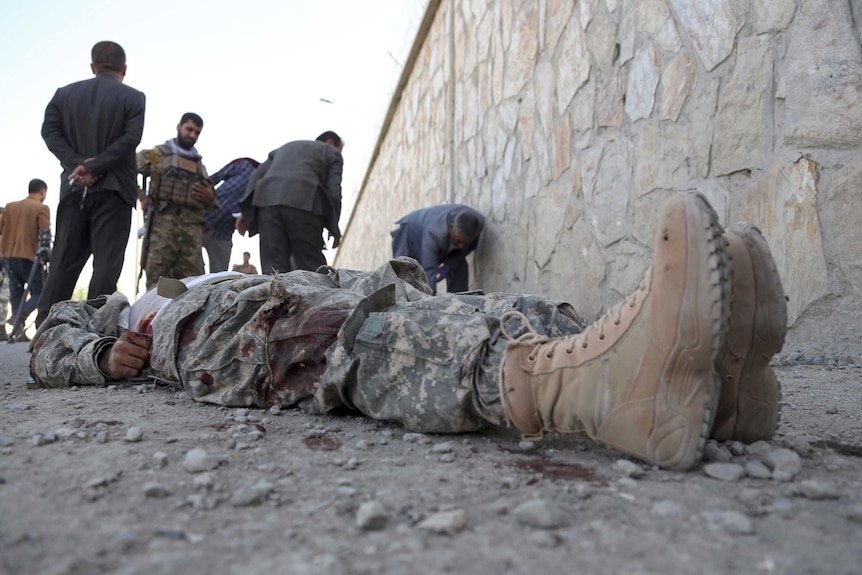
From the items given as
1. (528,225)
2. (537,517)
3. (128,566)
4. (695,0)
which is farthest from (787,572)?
(528,225)

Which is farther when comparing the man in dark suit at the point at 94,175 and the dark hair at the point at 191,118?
the dark hair at the point at 191,118

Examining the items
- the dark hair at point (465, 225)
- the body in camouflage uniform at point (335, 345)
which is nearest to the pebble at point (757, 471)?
the body in camouflage uniform at point (335, 345)

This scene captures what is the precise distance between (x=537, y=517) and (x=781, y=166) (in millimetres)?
1610

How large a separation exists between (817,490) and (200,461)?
0.86m

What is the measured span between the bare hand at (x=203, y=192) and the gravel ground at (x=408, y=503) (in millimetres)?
3090

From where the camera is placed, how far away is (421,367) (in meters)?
1.15

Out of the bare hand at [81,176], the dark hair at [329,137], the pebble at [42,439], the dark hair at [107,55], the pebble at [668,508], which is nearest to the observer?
the pebble at [668,508]

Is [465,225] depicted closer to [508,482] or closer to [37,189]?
[508,482]

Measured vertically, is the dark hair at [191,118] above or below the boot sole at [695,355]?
above

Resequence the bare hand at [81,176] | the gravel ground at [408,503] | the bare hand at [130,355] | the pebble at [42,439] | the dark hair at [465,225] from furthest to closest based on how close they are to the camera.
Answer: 1. the dark hair at [465,225]
2. the bare hand at [81,176]
3. the bare hand at [130,355]
4. the pebble at [42,439]
5. the gravel ground at [408,503]

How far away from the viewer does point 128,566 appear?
1.99 feet

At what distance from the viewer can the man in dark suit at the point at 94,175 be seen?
10.1 ft

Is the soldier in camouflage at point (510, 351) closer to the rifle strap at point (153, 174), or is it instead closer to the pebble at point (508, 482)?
the pebble at point (508, 482)

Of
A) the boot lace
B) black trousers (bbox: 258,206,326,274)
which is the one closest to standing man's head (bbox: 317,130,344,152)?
black trousers (bbox: 258,206,326,274)
